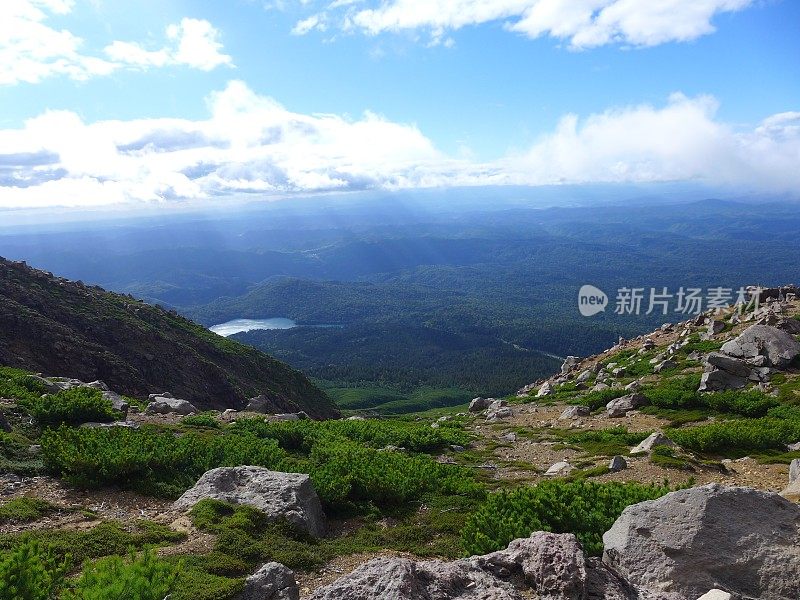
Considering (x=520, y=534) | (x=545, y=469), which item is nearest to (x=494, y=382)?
(x=545, y=469)

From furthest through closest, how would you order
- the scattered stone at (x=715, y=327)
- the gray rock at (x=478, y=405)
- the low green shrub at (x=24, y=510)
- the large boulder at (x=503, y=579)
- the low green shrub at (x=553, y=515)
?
1. the scattered stone at (x=715, y=327)
2. the gray rock at (x=478, y=405)
3. the low green shrub at (x=24, y=510)
4. the low green shrub at (x=553, y=515)
5. the large boulder at (x=503, y=579)

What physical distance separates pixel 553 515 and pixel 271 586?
17.5 ft

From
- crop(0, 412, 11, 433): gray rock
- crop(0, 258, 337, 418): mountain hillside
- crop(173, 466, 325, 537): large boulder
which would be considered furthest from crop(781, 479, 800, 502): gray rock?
crop(0, 258, 337, 418): mountain hillside

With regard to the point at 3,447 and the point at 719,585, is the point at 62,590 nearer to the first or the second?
the point at 719,585

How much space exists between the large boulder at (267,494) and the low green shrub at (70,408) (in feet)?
28.9

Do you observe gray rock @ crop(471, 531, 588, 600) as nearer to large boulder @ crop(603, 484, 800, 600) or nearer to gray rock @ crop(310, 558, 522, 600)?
gray rock @ crop(310, 558, 522, 600)

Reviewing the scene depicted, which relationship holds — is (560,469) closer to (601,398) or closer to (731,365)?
(601,398)

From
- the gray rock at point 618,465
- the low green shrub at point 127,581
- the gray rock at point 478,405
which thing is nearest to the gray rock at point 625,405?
the gray rock at point 618,465

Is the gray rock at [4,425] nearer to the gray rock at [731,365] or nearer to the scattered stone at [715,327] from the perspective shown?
the gray rock at [731,365]

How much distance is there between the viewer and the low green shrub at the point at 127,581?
4840 millimetres

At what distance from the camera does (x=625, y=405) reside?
29391 mm

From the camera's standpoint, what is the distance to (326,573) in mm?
9094

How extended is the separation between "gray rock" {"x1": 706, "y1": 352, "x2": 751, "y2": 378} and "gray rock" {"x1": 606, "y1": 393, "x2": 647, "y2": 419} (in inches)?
257

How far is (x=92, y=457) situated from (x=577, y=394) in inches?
1307
